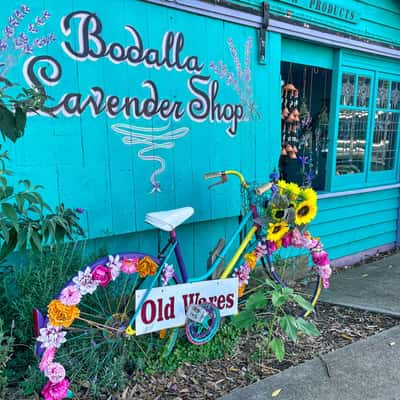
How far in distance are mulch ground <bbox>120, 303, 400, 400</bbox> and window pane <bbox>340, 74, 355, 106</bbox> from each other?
243 centimetres

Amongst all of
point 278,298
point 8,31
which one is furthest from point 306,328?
point 8,31

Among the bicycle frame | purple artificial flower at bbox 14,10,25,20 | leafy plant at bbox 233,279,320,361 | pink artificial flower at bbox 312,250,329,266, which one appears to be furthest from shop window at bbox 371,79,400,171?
purple artificial flower at bbox 14,10,25,20

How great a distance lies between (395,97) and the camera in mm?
5406

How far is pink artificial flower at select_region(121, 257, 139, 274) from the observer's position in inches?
90.9

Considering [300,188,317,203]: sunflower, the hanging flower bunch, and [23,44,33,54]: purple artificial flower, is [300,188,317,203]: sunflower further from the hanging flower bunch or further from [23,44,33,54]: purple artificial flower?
[23,44,33,54]: purple artificial flower

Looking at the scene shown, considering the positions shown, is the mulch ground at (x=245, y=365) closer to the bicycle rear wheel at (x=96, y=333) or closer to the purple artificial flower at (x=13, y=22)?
the bicycle rear wheel at (x=96, y=333)

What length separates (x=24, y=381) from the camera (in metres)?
2.19

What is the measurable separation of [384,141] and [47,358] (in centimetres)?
492

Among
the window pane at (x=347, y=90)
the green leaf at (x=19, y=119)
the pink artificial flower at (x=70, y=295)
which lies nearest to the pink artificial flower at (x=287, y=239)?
the pink artificial flower at (x=70, y=295)

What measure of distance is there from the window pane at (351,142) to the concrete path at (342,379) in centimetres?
248

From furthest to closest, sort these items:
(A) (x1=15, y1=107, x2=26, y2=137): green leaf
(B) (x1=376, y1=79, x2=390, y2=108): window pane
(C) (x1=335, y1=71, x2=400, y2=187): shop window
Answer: (B) (x1=376, y1=79, x2=390, y2=108): window pane
(C) (x1=335, y1=71, x2=400, y2=187): shop window
(A) (x1=15, y1=107, x2=26, y2=137): green leaf

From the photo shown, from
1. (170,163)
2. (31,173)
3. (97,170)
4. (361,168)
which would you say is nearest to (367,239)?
(361,168)

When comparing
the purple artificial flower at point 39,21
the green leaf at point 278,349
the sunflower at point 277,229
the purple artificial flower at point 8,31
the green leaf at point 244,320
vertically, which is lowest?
the green leaf at point 278,349

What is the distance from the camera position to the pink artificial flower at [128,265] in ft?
7.57
